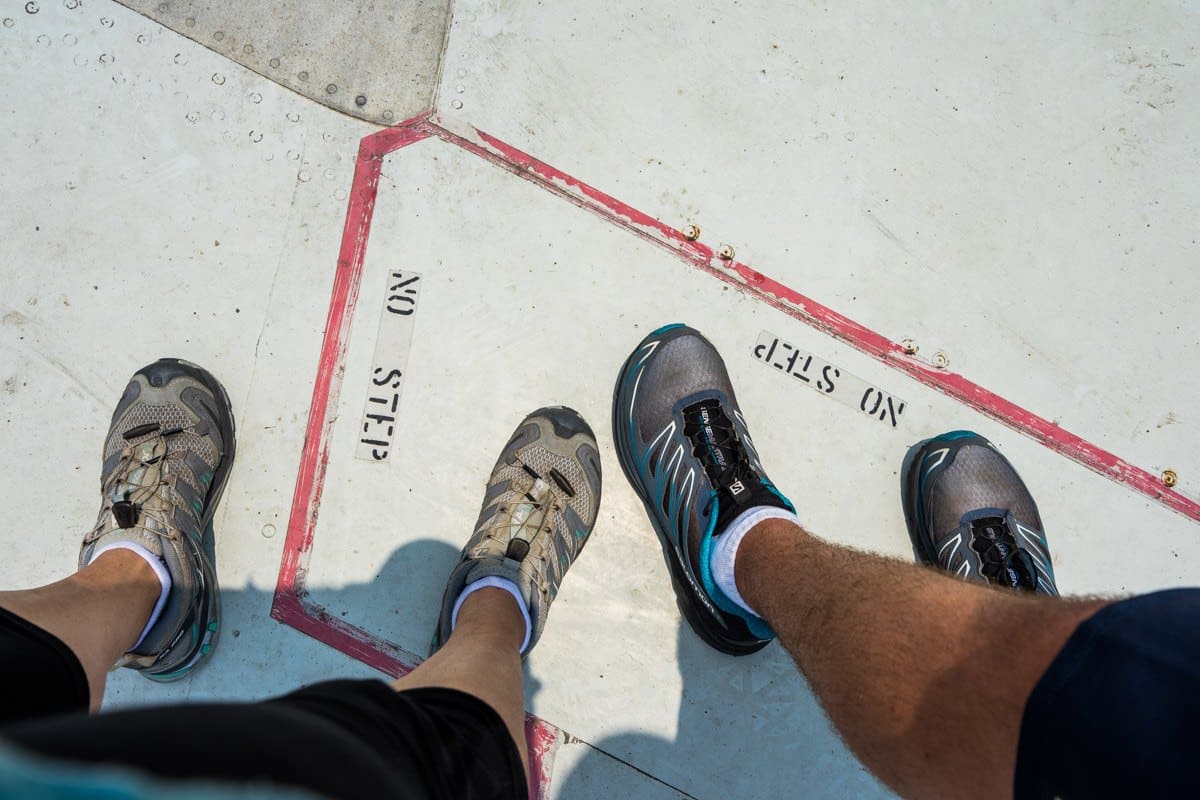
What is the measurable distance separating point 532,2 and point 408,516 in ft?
5.05

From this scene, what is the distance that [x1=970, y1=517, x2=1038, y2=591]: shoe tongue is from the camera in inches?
72.1

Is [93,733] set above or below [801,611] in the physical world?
below

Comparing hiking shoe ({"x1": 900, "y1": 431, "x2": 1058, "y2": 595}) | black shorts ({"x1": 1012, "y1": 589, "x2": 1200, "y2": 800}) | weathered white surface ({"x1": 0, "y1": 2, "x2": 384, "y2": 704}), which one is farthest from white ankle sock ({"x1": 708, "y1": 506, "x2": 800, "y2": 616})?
weathered white surface ({"x1": 0, "y1": 2, "x2": 384, "y2": 704})

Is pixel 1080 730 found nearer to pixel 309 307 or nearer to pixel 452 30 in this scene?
pixel 309 307

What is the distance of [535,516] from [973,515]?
1.20 m

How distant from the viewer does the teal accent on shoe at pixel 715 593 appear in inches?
66.3

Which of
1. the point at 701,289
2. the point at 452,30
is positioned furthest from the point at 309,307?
the point at 701,289

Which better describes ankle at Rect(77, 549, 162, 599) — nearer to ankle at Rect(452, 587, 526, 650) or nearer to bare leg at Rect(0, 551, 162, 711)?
bare leg at Rect(0, 551, 162, 711)

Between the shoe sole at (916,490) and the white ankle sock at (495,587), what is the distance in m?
1.10

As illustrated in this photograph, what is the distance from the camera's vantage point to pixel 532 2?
2.03 meters

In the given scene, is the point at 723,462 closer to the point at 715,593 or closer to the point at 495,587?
the point at 715,593

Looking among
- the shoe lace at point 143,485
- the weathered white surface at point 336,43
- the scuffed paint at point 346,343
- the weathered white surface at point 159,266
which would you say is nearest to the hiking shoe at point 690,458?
the scuffed paint at point 346,343

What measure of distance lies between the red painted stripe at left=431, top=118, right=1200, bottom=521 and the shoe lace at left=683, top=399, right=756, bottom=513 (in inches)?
15.1

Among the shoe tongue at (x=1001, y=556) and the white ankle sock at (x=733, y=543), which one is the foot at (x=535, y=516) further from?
the shoe tongue at (x=1001, y=556)
